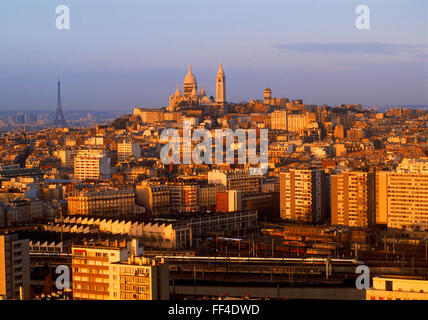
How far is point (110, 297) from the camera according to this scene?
6.00m

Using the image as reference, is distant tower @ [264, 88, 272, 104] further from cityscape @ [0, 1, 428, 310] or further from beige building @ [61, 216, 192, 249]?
beige building @ [61, 216, 192, 249]

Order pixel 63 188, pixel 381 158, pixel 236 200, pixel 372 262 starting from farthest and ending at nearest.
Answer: pixel 381 158 → pixel 63 188 → pixel 236 200 → pixel 372 262

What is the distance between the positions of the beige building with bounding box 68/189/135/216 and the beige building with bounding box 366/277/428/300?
27.6 ft

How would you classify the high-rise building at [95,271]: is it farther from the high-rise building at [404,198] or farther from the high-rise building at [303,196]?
the high-rise building at [303,196]

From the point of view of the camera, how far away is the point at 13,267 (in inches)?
265

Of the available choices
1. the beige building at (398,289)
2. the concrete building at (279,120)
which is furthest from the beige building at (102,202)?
the concrete building at (279,120)

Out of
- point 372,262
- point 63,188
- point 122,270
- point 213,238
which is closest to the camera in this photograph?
point 122,270

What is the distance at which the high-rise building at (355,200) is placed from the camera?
12844 mm

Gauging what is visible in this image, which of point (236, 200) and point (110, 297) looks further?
point (236, 200)

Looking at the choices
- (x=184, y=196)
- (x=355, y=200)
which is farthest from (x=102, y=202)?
(x=355, y=200)
